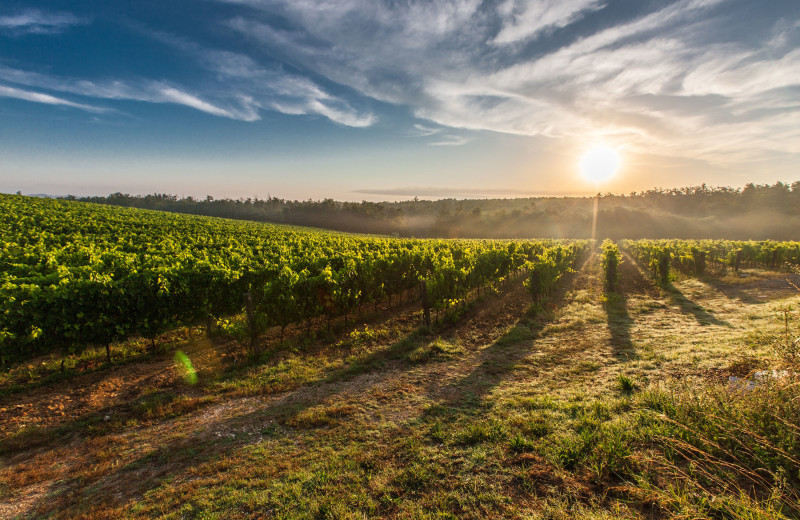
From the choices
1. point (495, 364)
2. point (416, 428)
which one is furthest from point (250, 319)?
point (495, 364)

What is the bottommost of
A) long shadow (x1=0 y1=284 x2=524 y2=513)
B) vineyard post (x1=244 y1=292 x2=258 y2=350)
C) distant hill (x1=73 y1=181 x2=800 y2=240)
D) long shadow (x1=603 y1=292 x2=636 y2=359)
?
long shadow (x1=0 y1=284 x2=524 y2=513)

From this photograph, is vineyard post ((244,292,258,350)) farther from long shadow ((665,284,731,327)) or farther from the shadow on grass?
long shadow ((665,284,731,327))

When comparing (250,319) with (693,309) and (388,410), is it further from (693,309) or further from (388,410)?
(693,309)

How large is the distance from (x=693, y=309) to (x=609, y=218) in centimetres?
8491

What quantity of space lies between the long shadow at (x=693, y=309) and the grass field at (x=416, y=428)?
63 centimetres

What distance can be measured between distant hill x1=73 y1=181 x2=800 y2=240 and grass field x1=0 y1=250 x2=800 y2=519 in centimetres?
6945

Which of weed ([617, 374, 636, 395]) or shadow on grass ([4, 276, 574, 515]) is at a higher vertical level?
weed ([617, 374, 636, 395])

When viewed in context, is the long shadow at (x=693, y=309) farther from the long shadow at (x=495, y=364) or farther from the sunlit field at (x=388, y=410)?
the long shadow at (x=495, y=364)

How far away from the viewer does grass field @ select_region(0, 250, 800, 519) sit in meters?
A: 3.84

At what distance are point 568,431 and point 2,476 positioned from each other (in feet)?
29.0

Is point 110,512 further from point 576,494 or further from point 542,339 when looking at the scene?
point 542,339

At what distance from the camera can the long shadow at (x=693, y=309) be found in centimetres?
1097

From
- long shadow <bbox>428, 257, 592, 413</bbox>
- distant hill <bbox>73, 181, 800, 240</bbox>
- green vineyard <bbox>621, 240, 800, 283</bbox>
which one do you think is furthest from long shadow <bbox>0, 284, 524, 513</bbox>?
distant hill <bbox>73, 181, 800, 240</bbox>

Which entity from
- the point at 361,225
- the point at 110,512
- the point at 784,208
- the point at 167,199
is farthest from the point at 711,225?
the point at 167,199
